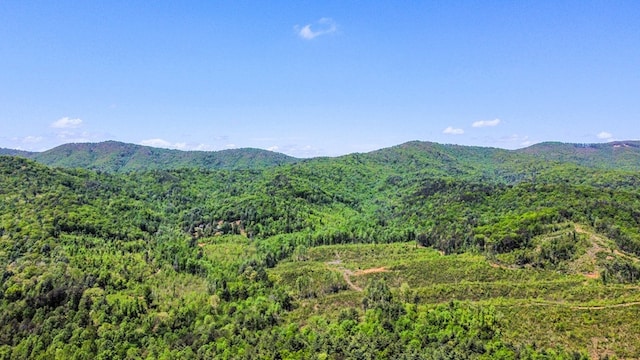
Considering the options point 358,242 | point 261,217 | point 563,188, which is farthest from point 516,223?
point 261,217

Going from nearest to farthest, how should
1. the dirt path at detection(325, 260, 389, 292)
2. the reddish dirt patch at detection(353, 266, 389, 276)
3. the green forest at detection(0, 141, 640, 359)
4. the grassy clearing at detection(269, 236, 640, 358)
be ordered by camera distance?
1. the grassy clearing at detection(269, 236, 640, 358)
2. the green forest at detection(0, 141, 640, 359)
3. the dirt path at detection(325, 260, 389, 292)
4. the reddish dirt patch at detection(353, 266, 389, 276)

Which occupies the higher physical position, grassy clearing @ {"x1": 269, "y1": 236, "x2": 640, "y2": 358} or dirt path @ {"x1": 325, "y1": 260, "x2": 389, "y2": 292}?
grassy clearing @ {"x1": 269, "y1": 236, "x2": 640, "y2": 358}

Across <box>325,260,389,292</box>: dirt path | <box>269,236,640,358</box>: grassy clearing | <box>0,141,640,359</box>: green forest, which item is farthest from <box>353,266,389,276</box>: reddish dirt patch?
<box>0,141,640,359</box>: green forest

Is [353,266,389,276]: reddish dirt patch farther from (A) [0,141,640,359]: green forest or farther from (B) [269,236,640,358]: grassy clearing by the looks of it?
(A) [0,141,640,359]: green forest

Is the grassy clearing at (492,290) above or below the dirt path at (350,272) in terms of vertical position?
above

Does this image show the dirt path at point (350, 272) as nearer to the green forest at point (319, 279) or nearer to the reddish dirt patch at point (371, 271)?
the reddish dirt patch at point (371, 271)

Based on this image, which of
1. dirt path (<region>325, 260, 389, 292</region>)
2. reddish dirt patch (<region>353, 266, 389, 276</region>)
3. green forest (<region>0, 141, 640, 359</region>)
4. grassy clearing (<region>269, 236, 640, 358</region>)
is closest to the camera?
grassy clearing (<region>269, 236, 640, 358</region>)

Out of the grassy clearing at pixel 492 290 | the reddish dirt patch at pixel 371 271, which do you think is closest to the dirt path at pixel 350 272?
the reddish dirt patch at pixel 371 271

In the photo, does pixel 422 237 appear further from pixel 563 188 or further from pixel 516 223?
pixel 563 188
